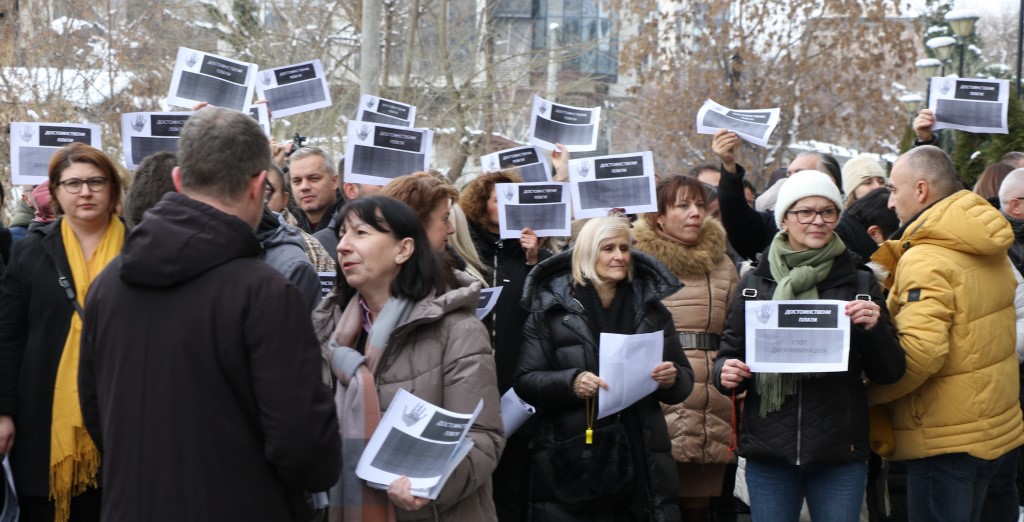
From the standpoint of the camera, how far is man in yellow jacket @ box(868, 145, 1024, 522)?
5133mm

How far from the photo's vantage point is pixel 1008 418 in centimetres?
533

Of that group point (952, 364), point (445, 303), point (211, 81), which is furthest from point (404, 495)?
point (211, 81)

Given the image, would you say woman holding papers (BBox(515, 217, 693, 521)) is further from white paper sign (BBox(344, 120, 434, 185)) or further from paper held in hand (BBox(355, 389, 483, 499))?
white paper sign (BBox(344, 120, 434, 185))

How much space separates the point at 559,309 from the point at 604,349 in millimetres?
356

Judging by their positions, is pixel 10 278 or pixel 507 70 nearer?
pixel 10 278

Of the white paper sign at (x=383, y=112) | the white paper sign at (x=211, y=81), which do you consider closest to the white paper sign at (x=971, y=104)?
the white paper sign at (x=383, y=112)

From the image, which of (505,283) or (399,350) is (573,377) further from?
(399,350)

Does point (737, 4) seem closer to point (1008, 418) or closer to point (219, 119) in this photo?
point (1008, 418)

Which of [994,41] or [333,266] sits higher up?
[994,41]

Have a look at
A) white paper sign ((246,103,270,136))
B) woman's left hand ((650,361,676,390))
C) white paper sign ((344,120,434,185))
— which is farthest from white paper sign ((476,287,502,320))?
white paper sign ((246,103,270,136))

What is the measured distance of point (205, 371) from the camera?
3.09 m

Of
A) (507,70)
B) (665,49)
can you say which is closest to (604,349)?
(507,70)

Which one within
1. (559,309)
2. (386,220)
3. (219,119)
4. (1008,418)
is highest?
(219,119)

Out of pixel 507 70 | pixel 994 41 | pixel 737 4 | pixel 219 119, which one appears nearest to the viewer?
pixel 219 119
